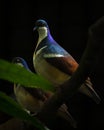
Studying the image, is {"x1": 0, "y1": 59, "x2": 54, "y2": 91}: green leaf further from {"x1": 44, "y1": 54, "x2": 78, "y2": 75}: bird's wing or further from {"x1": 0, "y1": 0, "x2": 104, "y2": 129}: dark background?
{"x1": 0, "y1": 0, "x2": 104, "y2": 129}: dark background

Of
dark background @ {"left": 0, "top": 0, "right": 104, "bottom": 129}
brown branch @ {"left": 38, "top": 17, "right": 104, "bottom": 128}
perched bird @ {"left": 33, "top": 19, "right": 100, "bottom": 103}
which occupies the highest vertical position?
brown branch @ {"left": 38, "top": 17, "right": 104, "bottom": 128}

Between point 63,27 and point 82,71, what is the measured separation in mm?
1430

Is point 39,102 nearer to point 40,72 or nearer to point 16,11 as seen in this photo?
point 40,72

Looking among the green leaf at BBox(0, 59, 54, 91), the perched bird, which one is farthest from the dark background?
the green leaf at BBox(0, 59, 54, 91)

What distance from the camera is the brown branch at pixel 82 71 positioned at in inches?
17.8

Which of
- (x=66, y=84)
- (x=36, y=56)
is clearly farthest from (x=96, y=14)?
(x=66, y=84)

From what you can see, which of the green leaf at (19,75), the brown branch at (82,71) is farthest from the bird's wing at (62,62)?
the green leaf at (19,75)

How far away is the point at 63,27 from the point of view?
1911mm

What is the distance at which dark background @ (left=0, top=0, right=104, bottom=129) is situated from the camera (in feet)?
6.18

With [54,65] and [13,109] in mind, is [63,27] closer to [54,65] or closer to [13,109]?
[54,65]

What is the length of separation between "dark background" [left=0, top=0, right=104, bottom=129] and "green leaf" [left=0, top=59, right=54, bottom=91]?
1517 mm

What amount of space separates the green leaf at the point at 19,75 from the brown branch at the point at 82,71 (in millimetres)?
109

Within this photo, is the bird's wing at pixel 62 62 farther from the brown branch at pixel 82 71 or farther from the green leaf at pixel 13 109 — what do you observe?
the green leaf at pixel 13 109

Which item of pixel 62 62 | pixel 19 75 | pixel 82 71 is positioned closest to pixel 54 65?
pixel 62 62
